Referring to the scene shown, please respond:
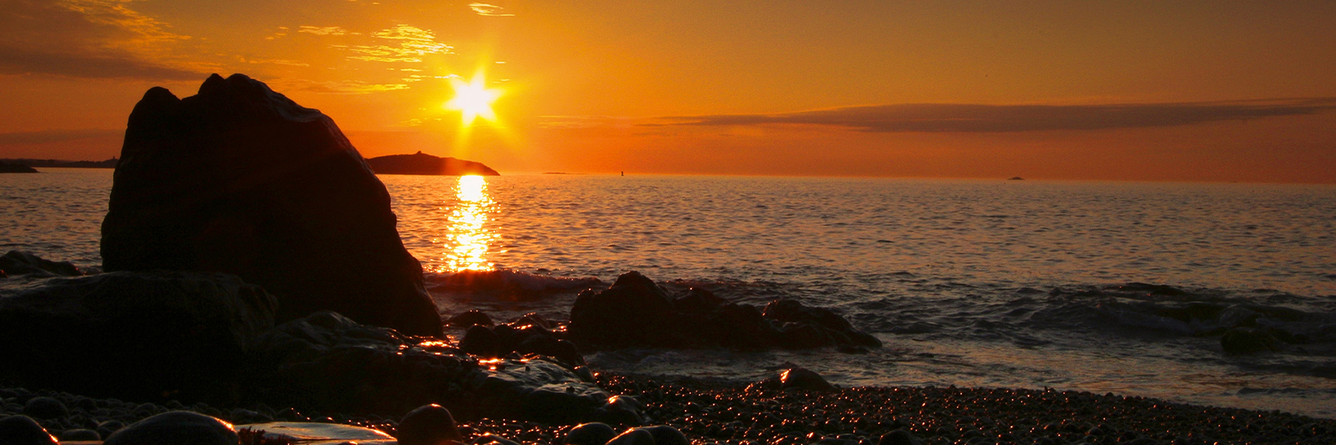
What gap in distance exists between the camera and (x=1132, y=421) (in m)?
7.39

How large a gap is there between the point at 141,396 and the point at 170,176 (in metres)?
2.96

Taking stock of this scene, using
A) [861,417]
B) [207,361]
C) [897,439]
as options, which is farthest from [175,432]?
[861,417]

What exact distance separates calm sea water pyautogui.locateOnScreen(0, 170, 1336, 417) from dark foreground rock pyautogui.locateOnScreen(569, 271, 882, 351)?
42 cm

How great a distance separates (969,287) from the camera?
58.5ft

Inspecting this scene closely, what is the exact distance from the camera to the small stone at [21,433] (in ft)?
10.5

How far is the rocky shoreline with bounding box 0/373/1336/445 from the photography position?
5617mm

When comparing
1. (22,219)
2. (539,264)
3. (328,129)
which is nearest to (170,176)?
(328,129)

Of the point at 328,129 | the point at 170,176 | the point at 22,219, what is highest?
the point at 328,129

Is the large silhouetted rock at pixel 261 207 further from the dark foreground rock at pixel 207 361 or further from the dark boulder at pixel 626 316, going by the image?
the dark boulder at pixel 626 316

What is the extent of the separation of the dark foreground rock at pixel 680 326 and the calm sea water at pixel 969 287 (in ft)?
1.38

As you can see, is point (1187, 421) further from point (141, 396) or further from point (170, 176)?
point (170, 176)

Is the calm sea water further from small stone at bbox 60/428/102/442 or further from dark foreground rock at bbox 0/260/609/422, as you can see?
small stone at bbox 60/428/102/442

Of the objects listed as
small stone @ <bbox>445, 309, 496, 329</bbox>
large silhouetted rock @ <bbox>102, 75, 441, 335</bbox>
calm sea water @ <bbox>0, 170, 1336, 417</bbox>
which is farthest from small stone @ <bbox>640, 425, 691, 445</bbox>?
small stone @ <bbox>445, 309, 496, 329</bbox>

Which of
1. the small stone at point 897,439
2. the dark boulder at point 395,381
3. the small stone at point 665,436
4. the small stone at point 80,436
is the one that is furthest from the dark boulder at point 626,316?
the small stone at point 80,436
